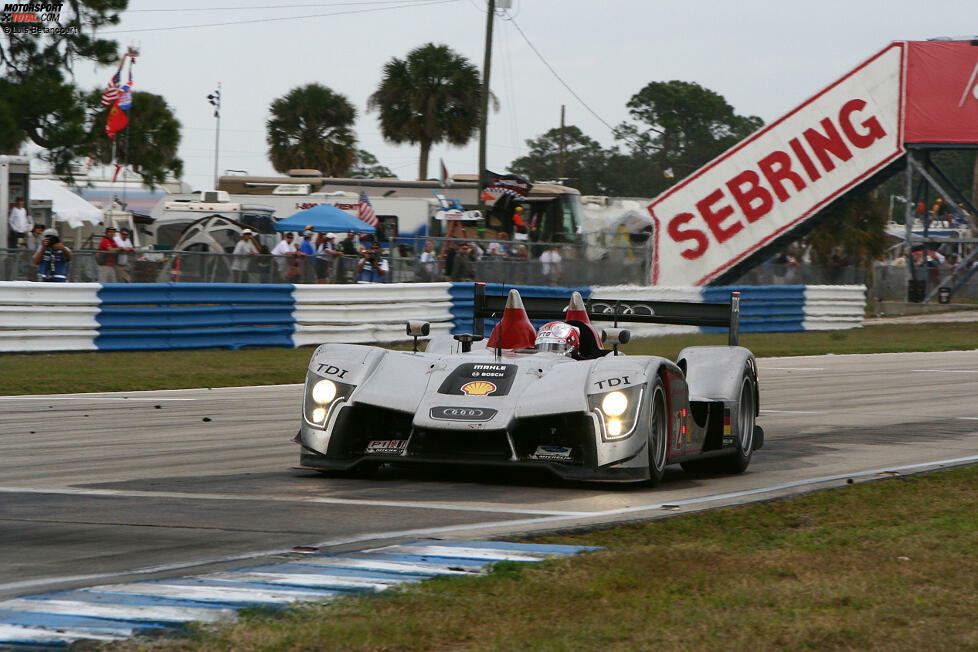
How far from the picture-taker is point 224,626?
4344mm

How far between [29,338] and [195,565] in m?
14.1

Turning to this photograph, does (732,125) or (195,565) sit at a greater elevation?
(732,125)

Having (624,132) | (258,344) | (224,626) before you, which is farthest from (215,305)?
(624,132)

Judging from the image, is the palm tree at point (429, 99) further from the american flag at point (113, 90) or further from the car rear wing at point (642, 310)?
the car rear wing at point (642, 310)

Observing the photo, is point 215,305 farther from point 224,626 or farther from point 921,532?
point 224,626

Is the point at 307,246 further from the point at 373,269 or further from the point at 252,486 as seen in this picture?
the point at 252,486

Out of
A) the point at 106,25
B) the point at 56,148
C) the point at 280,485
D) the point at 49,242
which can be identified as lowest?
the point at 280,485

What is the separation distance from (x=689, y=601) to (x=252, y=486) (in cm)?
374

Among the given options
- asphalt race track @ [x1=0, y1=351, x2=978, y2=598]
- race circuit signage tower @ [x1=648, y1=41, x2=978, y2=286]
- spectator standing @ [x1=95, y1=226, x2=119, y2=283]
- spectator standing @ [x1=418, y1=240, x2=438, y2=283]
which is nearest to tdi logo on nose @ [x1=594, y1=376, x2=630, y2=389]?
asphalt race track @ [x1=0, y1=351, x2=978, y2=598]

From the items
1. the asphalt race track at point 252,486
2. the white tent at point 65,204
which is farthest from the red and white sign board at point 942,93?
the asphalt race track at point 252,486

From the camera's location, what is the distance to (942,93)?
1373 inches

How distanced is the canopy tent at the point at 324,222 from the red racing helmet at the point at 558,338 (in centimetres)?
2109

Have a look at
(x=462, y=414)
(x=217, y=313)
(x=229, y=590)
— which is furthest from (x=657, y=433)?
(x=217, y=313)

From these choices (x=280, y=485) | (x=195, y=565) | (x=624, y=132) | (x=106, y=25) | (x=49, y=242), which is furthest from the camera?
(x=624, y=132)
